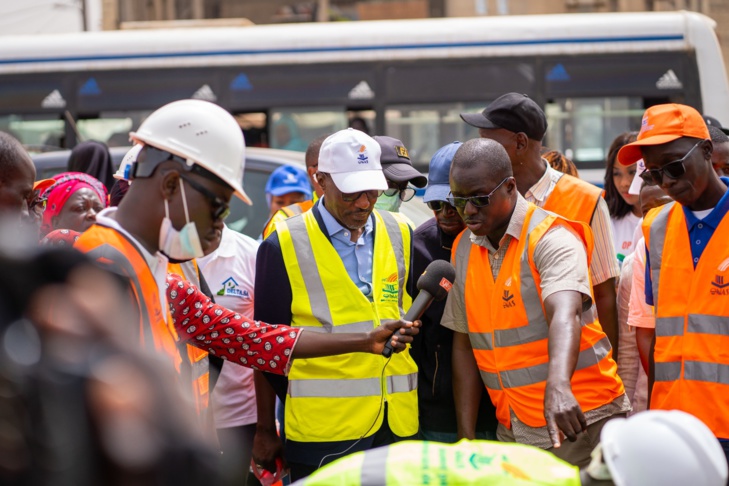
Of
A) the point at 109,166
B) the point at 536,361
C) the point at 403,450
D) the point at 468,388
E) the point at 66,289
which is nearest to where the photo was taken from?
the point at 66,289

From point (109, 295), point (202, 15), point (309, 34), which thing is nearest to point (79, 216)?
point (109, 295)

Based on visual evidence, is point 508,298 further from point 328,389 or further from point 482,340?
point 328,389

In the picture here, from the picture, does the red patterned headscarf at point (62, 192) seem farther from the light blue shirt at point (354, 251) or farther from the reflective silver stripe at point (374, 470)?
the reflective silver stripe at point (374, 470)

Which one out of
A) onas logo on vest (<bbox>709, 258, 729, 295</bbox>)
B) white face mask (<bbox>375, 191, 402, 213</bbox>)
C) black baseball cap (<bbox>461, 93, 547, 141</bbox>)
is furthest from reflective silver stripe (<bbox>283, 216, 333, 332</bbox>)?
onas logo on vest (<bbox>709, 258, 729, 295</bbox>)

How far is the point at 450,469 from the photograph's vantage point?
2064mm

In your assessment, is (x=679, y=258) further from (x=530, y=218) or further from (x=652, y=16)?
(x=652, y=16)

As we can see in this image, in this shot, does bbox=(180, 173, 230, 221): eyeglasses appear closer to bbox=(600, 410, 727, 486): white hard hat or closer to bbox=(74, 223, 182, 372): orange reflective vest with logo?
bbox=(74, 223, 182, 372): orange reflective vest with logo

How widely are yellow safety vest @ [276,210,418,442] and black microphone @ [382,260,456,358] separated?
1.45 ft

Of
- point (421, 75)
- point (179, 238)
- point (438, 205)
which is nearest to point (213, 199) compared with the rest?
point (179, 238)

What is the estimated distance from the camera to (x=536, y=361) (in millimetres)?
4008

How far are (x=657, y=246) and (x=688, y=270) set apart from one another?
8.1 inches

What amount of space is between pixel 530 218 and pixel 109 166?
13.5 feet

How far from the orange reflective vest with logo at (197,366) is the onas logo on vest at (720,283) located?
2.10 metres

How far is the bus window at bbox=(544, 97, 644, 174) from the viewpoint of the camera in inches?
478
